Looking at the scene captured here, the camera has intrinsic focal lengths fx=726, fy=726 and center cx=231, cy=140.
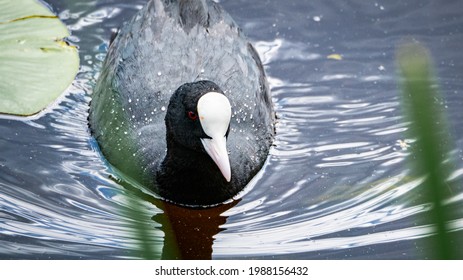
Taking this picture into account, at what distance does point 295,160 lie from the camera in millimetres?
3385

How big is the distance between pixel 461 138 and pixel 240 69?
111 cm

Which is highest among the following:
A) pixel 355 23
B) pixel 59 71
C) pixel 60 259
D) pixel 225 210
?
pixel 355 23

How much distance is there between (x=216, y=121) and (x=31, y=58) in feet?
4.16

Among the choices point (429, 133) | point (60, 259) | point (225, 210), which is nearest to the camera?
point (429, 133)

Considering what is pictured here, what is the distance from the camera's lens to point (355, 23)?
425 centimetres

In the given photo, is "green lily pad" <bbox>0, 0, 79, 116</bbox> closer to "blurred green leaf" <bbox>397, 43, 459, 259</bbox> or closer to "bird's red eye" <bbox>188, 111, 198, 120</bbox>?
"bird's red eye" <bbox>188, 111, 198, 120</bbox>

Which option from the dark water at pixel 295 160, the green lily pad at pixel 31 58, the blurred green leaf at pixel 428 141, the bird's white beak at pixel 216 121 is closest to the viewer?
the blurred green leaf at pixel 428 141

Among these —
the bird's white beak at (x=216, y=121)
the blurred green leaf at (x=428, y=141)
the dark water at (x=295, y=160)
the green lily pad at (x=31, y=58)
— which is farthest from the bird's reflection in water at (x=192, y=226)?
the blurred green leaf at (x=428, y=141)

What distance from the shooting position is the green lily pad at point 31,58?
339 cm

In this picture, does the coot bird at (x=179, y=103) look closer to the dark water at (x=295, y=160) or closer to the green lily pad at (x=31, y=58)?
the dark water at (x=295, y=160)

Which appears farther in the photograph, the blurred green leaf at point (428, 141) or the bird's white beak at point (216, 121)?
the bird's white beak at point (216, 121)

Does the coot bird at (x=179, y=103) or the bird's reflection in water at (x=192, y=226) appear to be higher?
the coot bird at (x=179, y=103)
